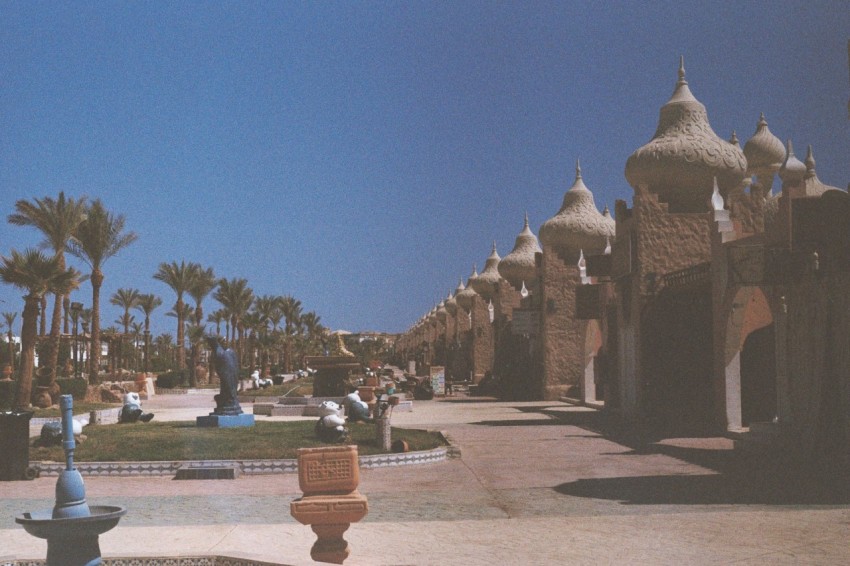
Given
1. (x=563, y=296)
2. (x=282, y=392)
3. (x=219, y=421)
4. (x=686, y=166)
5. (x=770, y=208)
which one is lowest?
(x=219, y=421)

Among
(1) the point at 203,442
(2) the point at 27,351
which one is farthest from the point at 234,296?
(1) the point at 203,442

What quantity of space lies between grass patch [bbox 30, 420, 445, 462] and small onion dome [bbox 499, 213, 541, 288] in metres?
27.5

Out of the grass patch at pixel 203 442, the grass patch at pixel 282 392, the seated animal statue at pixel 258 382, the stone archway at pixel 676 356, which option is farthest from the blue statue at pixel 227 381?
the seated animal statue at pixel 258 382

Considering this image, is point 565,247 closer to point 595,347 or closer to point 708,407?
point 595,347

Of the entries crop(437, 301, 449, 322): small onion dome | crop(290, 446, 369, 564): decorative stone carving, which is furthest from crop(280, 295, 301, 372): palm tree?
crop(290, 446, 369, 564): decorative stone carving

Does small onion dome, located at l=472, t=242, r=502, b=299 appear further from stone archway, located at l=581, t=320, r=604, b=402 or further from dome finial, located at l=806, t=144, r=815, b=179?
dome finial, located at l=806, t=144, r=815, b=179

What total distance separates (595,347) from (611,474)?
18.4 metres

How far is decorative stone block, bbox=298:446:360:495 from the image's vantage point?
23.7 ft

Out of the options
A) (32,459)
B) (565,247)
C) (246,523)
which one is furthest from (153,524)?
(565,247)

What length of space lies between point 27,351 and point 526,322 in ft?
55.6

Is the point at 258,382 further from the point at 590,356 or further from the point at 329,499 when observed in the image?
the point at 329,499

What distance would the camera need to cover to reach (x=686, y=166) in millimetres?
24297

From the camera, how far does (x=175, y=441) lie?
16.8 meters

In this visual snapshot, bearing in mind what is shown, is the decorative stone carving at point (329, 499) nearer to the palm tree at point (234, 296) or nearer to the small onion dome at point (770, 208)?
the small onion dome at point (770, 208)
